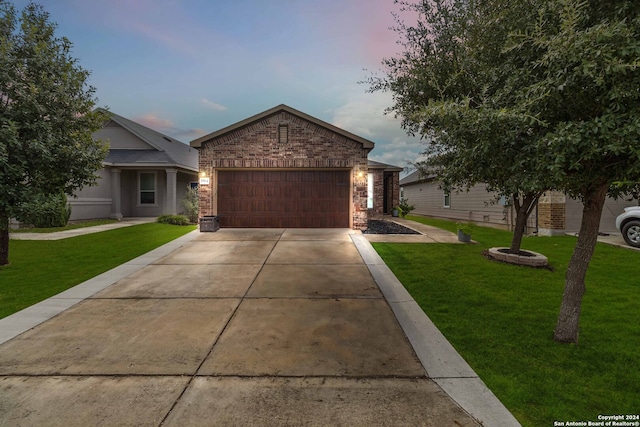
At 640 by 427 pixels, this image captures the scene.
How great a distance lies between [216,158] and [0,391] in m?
11.1

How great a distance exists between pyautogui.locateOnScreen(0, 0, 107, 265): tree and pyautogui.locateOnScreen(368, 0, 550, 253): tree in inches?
287

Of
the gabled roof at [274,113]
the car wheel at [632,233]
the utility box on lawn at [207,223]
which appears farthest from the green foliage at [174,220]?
the car wheel at [632,233]

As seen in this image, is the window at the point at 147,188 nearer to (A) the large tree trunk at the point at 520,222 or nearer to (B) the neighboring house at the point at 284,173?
(B) the neighboring house at the point at 284,173

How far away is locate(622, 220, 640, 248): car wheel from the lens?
9.57m

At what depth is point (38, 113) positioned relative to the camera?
632cm

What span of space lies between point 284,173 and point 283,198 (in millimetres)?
1129

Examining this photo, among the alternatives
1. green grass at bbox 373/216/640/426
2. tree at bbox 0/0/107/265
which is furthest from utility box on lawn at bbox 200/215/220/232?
green grass at bbox 373/216/640/426

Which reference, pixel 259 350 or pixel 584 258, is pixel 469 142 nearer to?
pixel 584 258

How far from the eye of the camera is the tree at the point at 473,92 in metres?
3.13

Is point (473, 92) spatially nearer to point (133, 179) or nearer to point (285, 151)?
point (285, 151)

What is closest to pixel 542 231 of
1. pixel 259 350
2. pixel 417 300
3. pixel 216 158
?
pixel 417 300

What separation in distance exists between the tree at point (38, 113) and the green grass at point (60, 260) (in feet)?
3.59

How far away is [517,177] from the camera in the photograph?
10.5ft

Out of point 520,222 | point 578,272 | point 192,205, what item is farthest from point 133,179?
point 578,272
